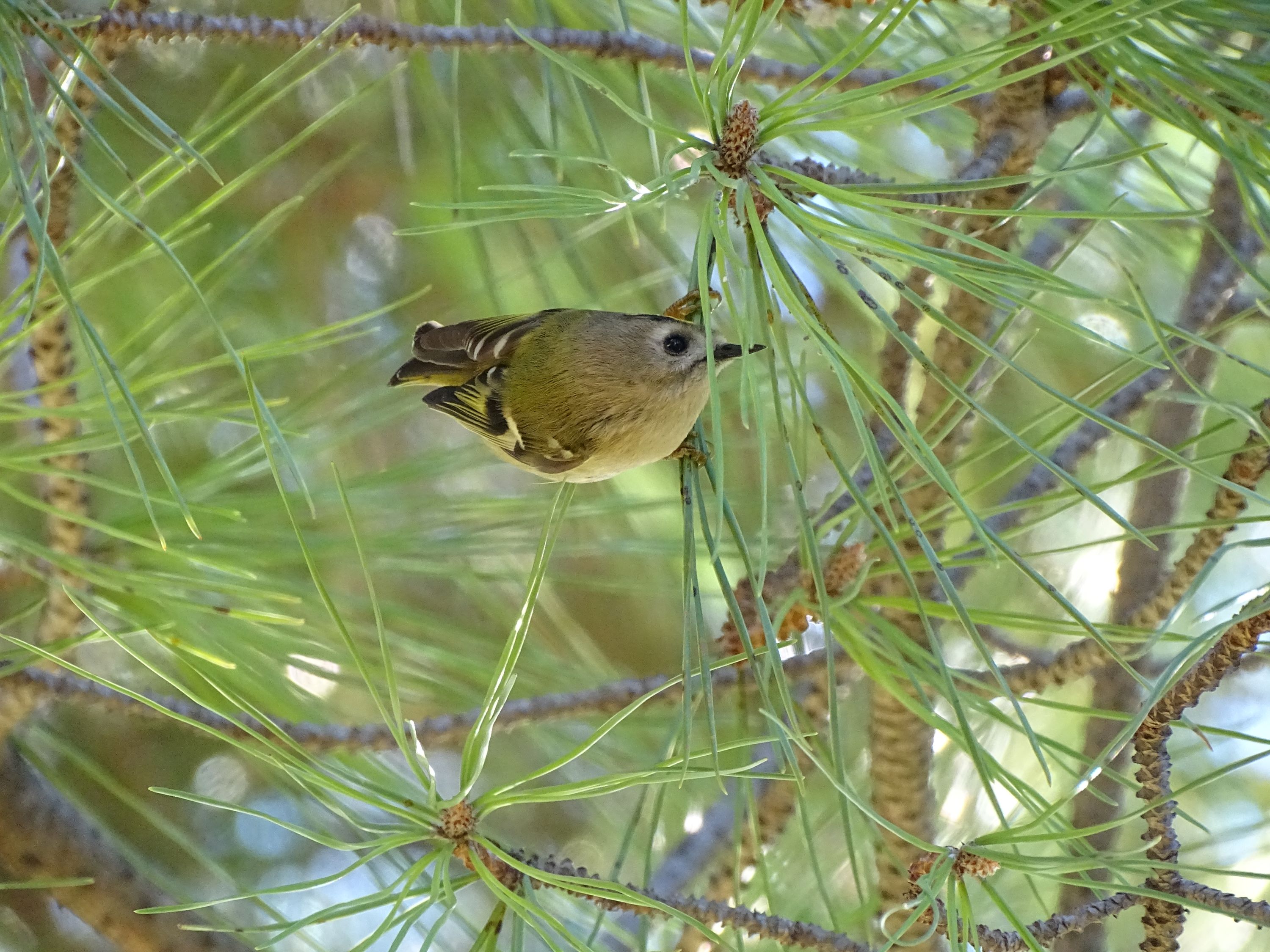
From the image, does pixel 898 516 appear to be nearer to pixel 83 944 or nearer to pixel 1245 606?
pixel 1245 606

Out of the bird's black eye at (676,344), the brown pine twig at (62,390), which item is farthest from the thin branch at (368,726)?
the bird's black eye at (676,344)

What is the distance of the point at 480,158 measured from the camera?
57.2 inches

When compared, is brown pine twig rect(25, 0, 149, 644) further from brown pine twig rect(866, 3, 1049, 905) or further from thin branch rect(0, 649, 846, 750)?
brown pine twig rect(866, 3, 1049, 905)

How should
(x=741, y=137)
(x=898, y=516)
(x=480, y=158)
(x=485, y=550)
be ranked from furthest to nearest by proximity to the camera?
(x=480, y=158) → (x=485, y=550) → (x=898, y=516) → (x=741, y=137)

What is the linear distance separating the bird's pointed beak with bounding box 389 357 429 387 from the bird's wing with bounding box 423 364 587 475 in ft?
0.08

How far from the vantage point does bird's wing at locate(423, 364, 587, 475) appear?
3.53 feet

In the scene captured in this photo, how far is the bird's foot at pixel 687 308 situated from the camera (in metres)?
0.87

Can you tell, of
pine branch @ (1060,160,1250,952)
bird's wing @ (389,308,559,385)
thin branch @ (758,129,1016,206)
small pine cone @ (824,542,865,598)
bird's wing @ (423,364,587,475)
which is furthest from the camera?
bird's wing @ (389,308,559,385)

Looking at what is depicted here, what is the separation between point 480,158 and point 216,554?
666 mm

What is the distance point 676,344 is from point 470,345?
0.34 meters

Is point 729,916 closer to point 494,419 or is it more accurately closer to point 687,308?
point 687,308

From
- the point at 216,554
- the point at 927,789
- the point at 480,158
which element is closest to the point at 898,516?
the point at 927,789

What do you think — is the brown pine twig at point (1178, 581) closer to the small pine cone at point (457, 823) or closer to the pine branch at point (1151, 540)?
the pine branch at point (1151, 540)

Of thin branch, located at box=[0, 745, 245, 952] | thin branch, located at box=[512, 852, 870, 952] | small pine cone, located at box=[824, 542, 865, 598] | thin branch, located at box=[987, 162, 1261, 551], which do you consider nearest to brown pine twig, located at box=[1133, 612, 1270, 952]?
thin branch, located at box=[512, 852, 870, 952]
